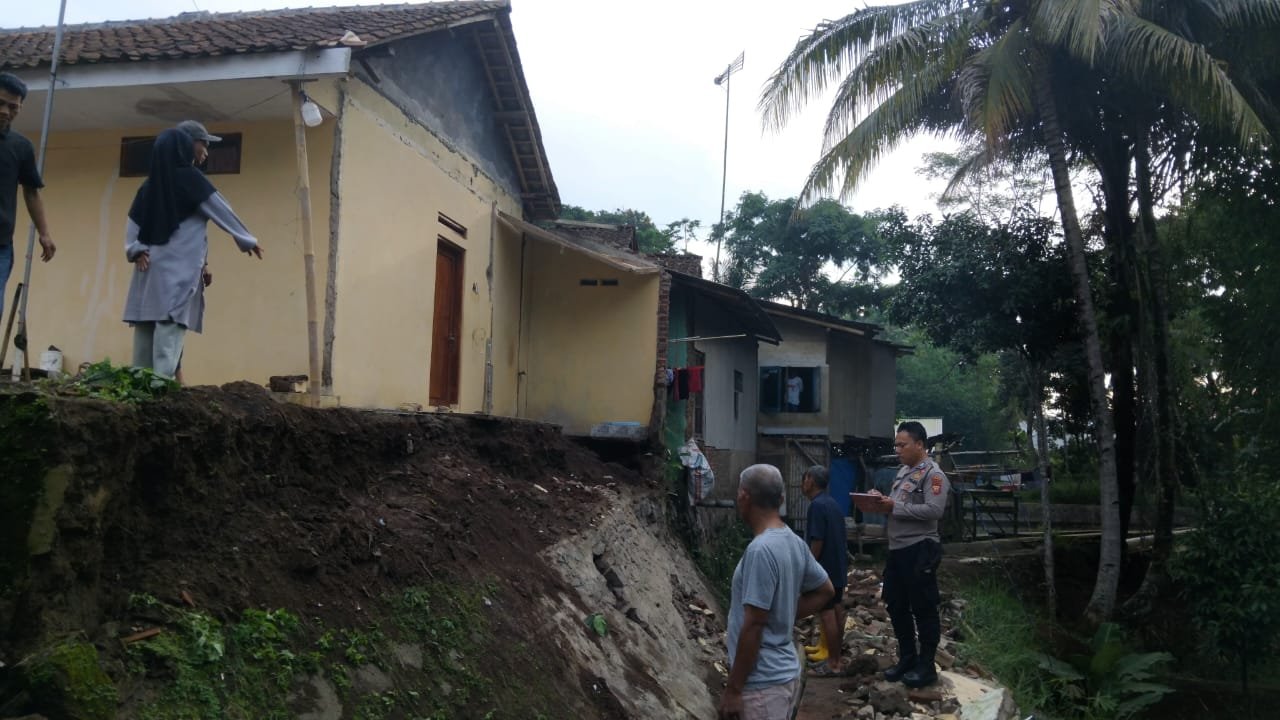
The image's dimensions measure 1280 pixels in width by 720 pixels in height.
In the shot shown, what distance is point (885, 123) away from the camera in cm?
1402

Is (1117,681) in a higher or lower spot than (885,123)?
lower

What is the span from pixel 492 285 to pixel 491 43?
3.01 metres

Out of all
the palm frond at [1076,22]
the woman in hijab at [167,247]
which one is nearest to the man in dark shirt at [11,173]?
the woman in hijab at [167,247]

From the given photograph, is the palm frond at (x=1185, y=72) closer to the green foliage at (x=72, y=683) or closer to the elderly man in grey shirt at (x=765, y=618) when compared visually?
the elderly man in grey shirt at (x=765, y=618)

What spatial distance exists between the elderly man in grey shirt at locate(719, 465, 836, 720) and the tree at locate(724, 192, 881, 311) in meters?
27.6

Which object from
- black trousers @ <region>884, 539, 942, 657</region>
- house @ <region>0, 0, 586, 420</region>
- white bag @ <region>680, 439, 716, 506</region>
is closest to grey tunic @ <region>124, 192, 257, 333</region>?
house @ <region>0, 0, 586, 420</region>

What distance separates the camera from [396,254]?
950cm

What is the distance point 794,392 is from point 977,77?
10.8 m

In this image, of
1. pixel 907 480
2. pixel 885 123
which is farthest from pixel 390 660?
pixel 885 123

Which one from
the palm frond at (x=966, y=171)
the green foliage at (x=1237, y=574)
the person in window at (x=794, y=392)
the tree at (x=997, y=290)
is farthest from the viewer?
the person in window at (x=794, y=392)

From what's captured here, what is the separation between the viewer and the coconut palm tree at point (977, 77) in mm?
13023

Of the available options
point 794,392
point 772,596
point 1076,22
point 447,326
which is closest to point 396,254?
point 447,326

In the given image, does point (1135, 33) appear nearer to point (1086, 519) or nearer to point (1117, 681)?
point (1117, 681)

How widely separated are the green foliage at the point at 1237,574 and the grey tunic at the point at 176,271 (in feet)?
42.1
